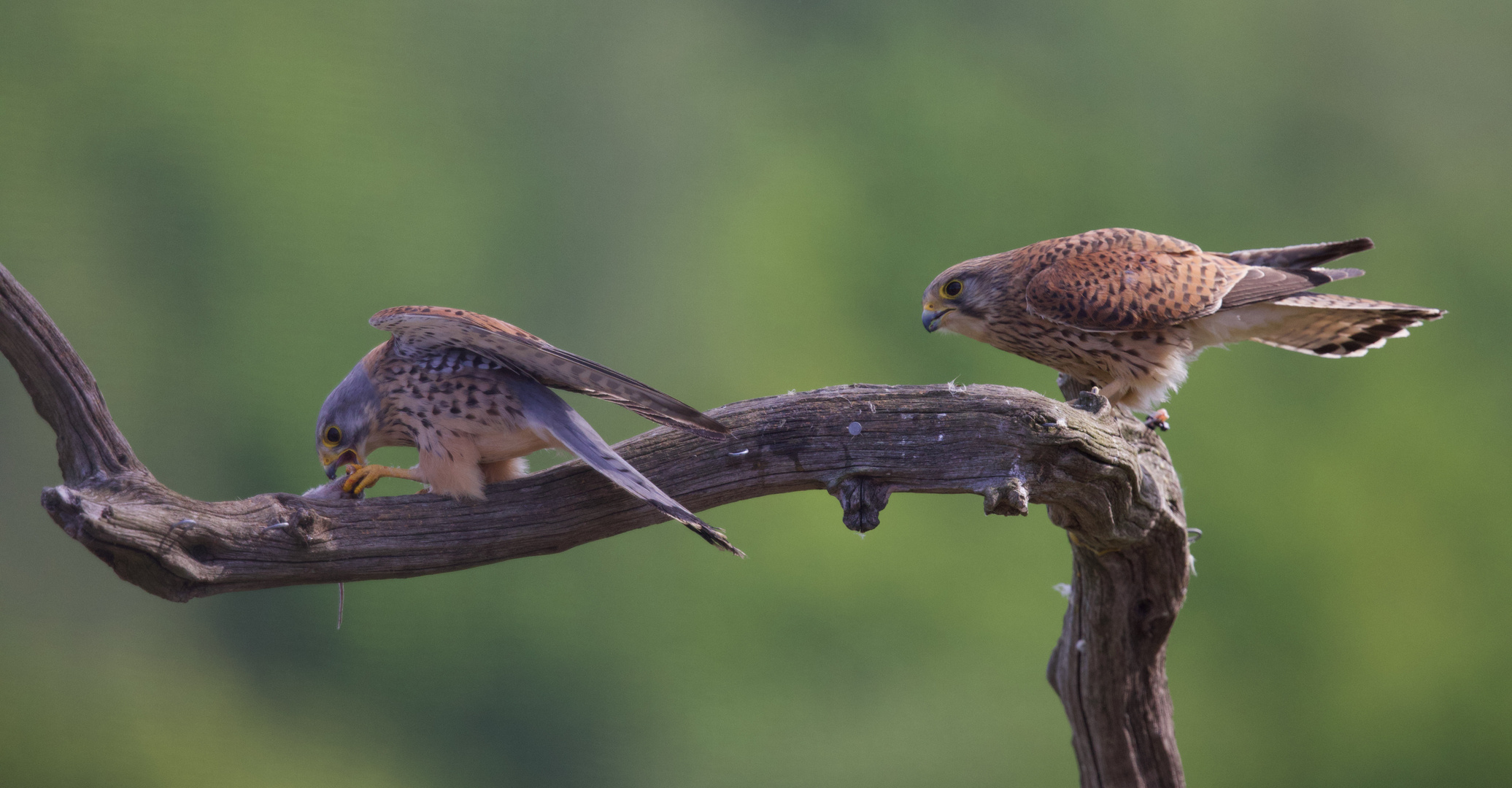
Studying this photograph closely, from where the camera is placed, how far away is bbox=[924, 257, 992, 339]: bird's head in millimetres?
2482

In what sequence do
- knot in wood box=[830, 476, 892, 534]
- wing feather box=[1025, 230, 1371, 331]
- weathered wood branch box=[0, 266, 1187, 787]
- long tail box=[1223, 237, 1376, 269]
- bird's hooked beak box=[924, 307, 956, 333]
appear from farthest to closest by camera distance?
bird's hooked beak box=[924, 307, 956, 333] → long tail box=[1223, 237, 1376, 269] → wing feather box=[1025, 230, 1371, 331] → knot in wood box=[830, 476, 892, 534] → weathered wood branch box=[0, 266, 1187, 787]

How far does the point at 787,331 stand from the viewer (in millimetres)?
3713

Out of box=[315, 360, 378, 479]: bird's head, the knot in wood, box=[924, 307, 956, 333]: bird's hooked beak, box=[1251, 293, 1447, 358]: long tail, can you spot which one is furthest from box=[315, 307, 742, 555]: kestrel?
box=[1251, 293, 1447, 358]: long tail

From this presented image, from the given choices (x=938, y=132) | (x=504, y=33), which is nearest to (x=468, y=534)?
(x=504, y=33)

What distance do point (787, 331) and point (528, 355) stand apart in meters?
2.04

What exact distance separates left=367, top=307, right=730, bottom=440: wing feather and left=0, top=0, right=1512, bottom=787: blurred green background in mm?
1701

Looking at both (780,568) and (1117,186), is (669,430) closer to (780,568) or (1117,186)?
(780,568)

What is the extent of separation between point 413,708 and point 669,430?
2021 mm

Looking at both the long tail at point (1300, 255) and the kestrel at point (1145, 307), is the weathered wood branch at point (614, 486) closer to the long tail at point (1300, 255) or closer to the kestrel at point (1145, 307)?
the kestrel at point (1145, 307)

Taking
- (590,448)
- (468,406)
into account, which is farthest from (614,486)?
(468,406)

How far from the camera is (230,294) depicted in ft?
10.9

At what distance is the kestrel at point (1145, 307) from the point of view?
2.29 metres

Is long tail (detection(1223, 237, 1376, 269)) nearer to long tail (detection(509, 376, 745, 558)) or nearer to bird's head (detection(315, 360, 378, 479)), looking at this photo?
long tail (detection(509, 376, 745, 558))

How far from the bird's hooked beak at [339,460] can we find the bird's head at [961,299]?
1401mm
